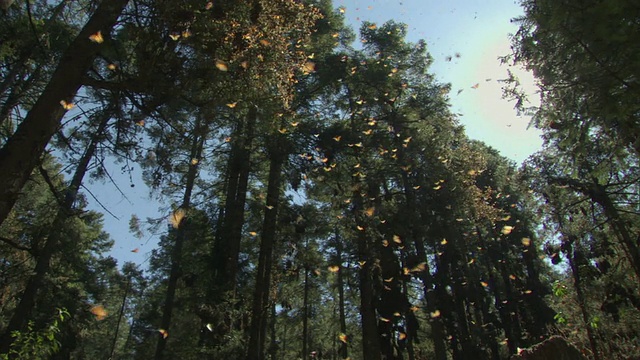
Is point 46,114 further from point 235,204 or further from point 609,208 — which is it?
point 609,208

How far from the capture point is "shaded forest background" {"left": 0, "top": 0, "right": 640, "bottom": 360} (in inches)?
216

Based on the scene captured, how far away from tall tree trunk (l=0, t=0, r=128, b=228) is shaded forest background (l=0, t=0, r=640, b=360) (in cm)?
2

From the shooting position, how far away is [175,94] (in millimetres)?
5535

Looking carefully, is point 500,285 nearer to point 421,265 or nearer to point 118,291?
point 421,265

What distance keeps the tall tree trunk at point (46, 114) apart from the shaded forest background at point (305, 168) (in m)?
0.02

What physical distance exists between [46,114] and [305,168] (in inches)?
369

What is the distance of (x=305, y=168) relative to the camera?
43.4 feet

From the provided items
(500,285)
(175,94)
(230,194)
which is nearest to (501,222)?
(500,285)

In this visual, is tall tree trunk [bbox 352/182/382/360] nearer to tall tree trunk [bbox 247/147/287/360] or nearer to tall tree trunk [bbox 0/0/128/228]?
tall tree trunk [bbox 247/147/287/360]

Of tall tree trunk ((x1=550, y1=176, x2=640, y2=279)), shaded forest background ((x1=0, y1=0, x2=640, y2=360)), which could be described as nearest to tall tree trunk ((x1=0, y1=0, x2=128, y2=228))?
shaded forest background ((x1=0, y1=0, x2=640, y2=360))

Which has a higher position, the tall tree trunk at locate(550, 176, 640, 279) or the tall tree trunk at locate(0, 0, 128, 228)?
the tall tree trunk at locate(550, 176, 640, 279)

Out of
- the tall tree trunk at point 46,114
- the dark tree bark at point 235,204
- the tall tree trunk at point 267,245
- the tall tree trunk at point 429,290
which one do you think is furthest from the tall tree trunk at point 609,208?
the tall tree trunk at point 46,114

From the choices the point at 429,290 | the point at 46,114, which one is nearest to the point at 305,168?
the point at 429,290

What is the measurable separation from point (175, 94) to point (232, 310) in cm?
678
